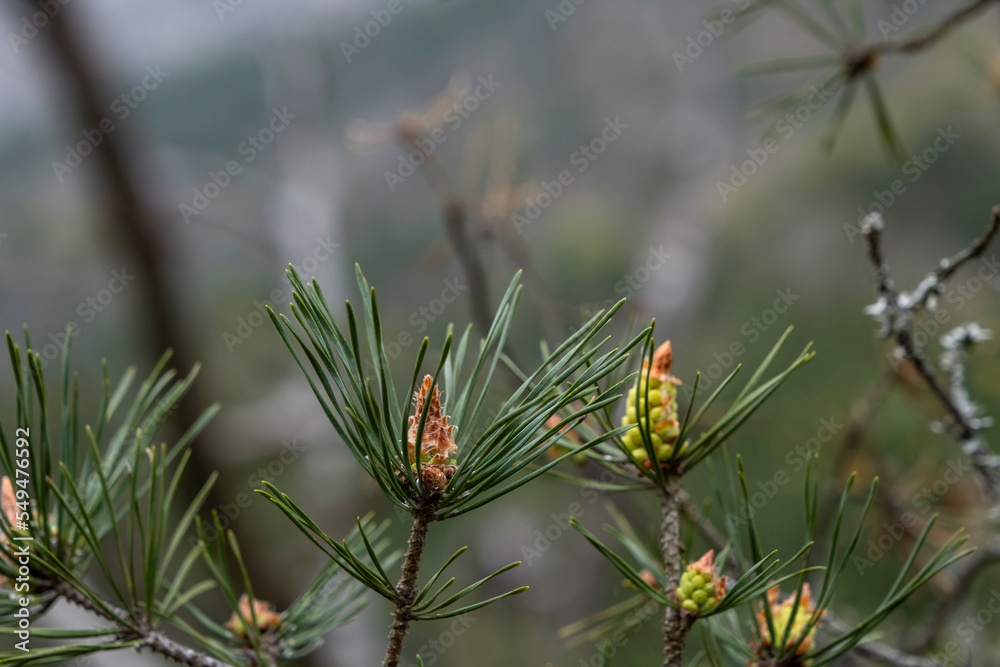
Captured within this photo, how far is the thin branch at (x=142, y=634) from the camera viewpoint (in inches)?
9.5

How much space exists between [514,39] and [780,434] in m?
2.86

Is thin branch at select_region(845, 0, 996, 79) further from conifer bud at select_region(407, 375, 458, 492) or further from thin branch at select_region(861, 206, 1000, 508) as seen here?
conifer bud at select_region(407, 375, 458, 492)

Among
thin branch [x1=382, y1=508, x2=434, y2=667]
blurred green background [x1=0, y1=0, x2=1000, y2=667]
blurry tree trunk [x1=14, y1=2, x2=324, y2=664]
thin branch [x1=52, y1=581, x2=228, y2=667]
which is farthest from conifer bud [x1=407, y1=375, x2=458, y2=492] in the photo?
blurry tree trunk [x1=14, y1=2, x2=324, y2=664]

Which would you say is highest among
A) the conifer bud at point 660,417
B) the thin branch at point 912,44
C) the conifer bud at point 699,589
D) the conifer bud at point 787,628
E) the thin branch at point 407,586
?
the thin branch at point 912,44

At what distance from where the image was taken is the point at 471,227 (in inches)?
53.3

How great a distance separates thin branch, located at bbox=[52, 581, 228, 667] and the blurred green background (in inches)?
23.7

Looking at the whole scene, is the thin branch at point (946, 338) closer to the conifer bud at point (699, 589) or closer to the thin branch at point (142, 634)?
the conifer bud at point (699, 589)

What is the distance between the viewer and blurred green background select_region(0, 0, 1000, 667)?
4.95 feet

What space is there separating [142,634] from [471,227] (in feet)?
3.76

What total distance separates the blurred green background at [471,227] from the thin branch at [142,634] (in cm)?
60

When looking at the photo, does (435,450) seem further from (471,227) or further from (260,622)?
(471,227)

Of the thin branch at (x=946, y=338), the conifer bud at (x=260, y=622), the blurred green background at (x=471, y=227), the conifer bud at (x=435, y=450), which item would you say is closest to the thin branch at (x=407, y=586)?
the conifer bud at (x=435, y=450)

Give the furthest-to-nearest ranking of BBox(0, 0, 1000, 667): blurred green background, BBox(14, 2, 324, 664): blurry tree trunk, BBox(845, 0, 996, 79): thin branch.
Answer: BBox(0, 0, 1000, 667): blurred green background
BBox(14, 2, 324, 664): blurry tree trunk
BBox(845, 0, 996, 79): thin branch

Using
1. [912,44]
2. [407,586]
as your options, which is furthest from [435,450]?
[912,44]
